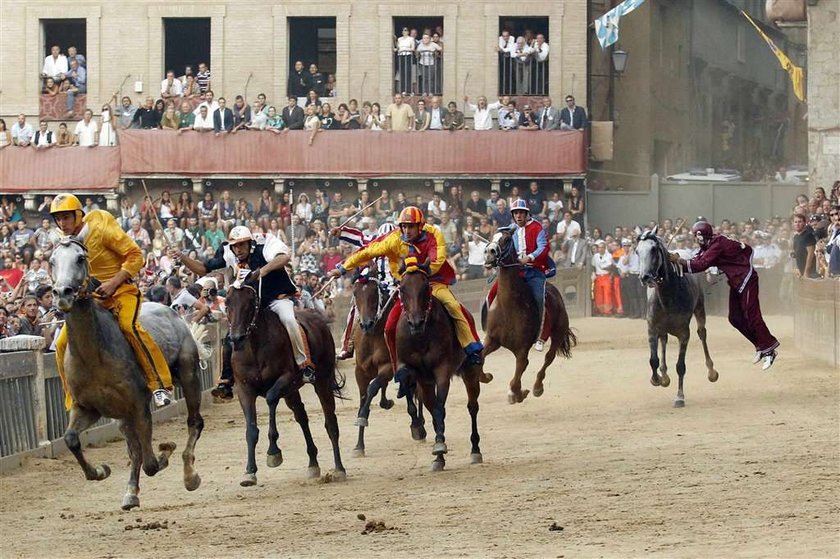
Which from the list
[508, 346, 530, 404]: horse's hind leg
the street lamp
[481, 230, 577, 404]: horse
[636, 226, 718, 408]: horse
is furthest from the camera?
the street lamp

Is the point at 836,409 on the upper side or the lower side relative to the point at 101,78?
lower

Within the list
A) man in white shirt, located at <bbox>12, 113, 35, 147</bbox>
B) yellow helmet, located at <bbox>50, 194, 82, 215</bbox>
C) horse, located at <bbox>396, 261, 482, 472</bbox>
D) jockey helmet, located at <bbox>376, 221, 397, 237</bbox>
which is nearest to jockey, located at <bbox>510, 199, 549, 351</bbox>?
jockey helmet, located at <bbox>376, 221, 397, 237</bbox>

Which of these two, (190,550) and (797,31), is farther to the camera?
(797,31)

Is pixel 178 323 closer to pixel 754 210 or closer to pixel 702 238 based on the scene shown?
pixel 702 238

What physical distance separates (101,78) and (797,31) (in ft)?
97.3

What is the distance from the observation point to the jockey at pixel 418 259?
16078mm

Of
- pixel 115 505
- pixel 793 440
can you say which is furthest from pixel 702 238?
pixel 115 505

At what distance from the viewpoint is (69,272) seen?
42.7ft

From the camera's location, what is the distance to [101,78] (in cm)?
4234

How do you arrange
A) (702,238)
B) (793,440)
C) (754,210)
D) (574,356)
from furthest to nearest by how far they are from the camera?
1. (754,210)
2. (574,356)
3. (702,238)
4. (793,440)

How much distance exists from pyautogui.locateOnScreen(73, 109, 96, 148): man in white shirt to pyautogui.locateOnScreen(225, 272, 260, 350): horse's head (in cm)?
2505

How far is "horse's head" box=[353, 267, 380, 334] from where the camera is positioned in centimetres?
1795

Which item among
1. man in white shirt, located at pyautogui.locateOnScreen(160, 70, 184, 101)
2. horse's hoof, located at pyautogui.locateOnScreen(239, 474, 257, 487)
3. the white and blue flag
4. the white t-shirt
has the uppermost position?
the white and blue flag

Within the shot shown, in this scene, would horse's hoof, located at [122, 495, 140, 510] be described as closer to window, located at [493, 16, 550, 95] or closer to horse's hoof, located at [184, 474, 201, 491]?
horse's hoof, located at [184, 474, 201, 491]
